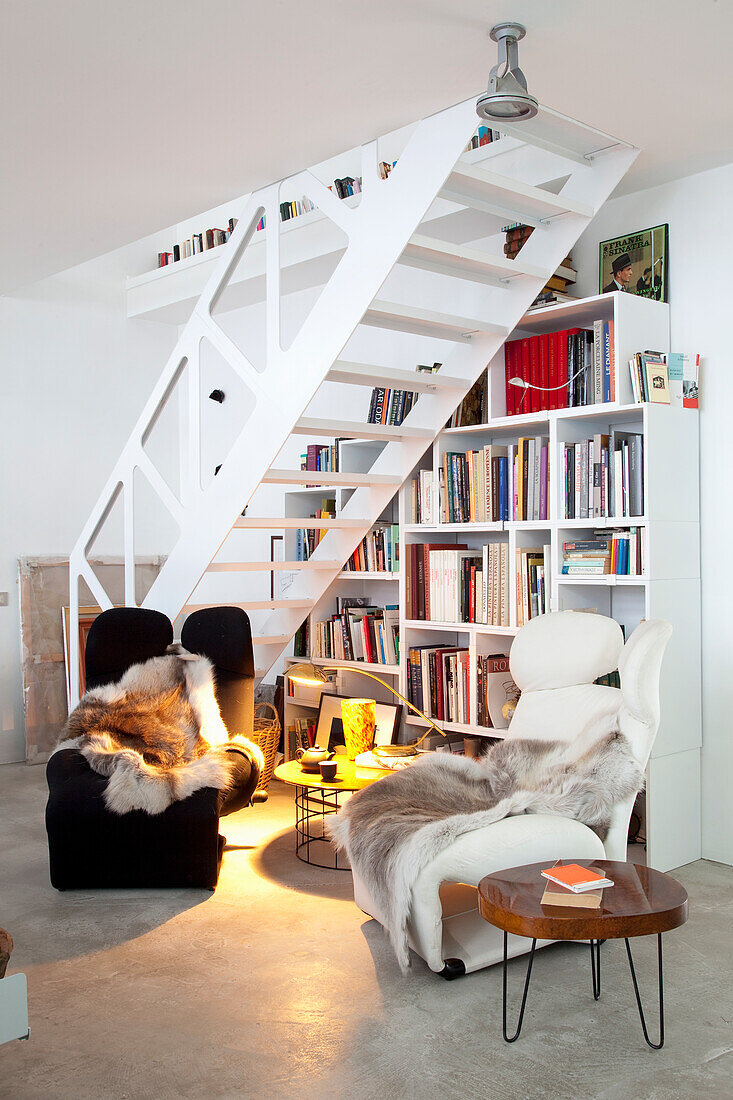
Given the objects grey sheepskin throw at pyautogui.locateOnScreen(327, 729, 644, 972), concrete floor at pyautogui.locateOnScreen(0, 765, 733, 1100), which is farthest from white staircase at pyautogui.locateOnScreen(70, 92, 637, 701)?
concrete floor at pyautogui.locateOnScreen(0, 765, 733, 1100)

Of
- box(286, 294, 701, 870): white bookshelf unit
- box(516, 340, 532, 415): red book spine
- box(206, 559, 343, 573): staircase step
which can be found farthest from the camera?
box(206, 559, 343, 573): staircase step

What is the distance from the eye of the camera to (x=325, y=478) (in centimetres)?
409

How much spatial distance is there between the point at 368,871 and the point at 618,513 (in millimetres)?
1678

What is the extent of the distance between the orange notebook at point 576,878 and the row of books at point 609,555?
1.41m

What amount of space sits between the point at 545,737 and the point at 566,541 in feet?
3.11

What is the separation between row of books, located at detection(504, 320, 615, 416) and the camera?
12.1ft

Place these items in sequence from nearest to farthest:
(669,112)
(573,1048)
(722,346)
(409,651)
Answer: (573,1048), (669,112), (722,346), (409,651)

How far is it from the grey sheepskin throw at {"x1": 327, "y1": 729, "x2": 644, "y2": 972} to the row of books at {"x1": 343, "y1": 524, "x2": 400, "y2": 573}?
4.84 ft

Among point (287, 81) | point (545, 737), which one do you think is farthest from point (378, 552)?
point (287, 81)

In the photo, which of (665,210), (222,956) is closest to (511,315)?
(665,210)

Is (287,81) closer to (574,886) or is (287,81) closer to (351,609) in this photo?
(574,886)

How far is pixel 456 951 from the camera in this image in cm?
277

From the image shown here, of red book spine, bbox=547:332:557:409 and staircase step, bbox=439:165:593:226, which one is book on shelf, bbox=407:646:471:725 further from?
staircase step, bbox=439:165:593:226

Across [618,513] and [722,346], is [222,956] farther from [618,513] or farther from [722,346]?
[722,346]
